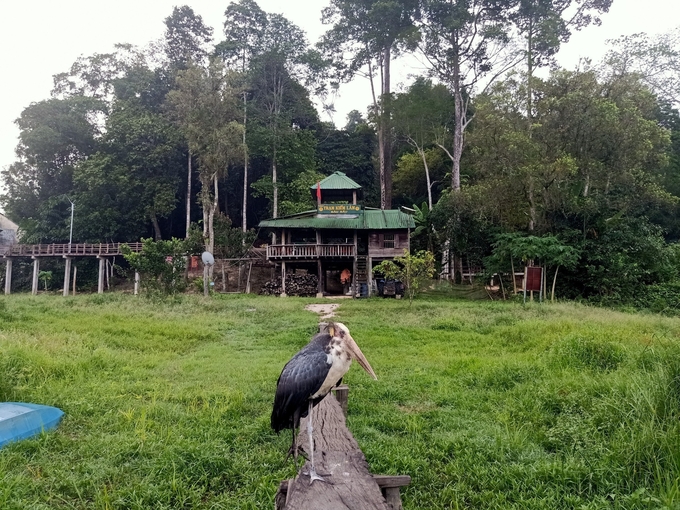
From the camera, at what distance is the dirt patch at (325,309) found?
517 inches

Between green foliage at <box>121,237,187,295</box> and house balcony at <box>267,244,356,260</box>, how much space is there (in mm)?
4959

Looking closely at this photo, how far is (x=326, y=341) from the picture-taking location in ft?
10.1

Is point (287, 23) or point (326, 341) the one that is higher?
point (287, 23)

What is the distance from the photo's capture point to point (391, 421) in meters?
4.54

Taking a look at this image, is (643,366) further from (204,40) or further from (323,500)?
(204,40)

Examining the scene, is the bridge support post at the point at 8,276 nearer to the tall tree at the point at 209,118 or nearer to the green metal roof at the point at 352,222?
the tall tree at the point at 209,118

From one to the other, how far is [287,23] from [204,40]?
6.16 meters

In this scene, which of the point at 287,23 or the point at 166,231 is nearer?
the point at 287,23

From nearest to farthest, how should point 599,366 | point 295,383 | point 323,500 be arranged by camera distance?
1. point 323,500
2. point 295,383
3. point 599,366

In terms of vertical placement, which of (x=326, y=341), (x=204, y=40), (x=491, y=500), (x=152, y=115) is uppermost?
(x=204, y=40)

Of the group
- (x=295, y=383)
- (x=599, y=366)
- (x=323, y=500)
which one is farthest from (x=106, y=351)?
(x=599, y=366)

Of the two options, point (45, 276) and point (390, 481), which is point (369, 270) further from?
point (45, 276)

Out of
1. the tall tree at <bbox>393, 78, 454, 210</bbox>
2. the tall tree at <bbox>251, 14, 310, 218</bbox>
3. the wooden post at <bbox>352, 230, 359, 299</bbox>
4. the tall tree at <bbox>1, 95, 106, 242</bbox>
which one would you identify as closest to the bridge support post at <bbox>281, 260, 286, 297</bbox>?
the wooden post at <bbox>352, 230, 359, 299</bbox>

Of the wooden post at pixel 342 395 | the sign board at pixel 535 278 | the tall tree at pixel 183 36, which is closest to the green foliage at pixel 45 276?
the tall tree at pixel 183 36
